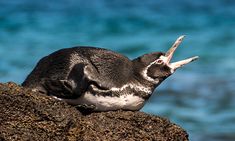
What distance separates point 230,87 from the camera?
Answer: 18438 mm

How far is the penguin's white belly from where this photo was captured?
7.54m

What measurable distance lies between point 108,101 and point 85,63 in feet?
1.24

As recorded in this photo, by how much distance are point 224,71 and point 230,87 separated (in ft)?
5.90

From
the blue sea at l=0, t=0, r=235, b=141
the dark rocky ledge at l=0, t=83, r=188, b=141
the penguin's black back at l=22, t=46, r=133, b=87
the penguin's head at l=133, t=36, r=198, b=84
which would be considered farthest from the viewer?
the blue sea at l=0, t=0, r=235, b=141

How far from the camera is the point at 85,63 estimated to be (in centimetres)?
761

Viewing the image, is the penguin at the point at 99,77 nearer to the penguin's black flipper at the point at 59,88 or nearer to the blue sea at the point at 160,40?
the penguin's black flipper at the point at 59,88

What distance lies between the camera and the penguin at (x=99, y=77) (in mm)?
7516

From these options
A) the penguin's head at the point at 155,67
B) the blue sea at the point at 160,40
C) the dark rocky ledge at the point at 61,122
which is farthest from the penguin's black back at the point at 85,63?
the blue sea at the point at 160,40

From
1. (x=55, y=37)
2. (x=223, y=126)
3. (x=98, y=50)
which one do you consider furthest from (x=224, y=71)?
(x=98, y=50)

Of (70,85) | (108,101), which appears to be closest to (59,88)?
(70,85)

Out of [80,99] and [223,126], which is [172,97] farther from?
[80,99]

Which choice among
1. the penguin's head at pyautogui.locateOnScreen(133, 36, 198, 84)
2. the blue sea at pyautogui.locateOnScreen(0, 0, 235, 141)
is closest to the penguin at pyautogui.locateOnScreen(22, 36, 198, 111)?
the penguin's head at pyautogui.locateOnScreen(133, 36, 198, 84)

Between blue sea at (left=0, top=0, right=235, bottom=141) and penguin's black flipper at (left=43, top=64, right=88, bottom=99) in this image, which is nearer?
penguin's black flipper at (left=43, top=64, right=88, bottom=99)

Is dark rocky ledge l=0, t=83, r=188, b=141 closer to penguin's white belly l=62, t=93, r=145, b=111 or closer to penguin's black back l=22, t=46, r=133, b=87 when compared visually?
penguin's white belly l=62, t=93, r=145, b=111
